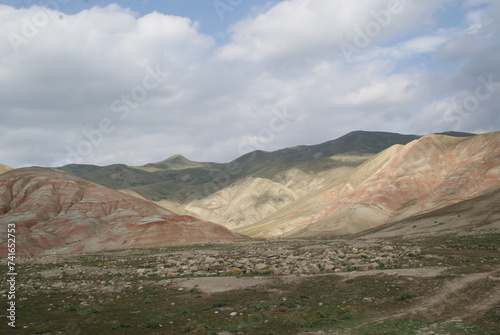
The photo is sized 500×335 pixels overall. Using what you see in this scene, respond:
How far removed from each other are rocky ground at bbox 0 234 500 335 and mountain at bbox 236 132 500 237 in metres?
66.0

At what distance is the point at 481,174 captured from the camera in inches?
3519

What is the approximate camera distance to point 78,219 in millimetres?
86500

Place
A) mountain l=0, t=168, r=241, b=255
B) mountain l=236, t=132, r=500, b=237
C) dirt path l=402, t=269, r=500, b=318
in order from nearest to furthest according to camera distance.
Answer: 1. dirt path l=402, t=269, r=500, b=318
2. mountain l=0, t=168, r=241, b=255
3. mountain l=236, t=132, r=500, b=237

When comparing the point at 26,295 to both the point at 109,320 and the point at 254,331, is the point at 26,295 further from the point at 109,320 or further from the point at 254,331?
the point at 254,331

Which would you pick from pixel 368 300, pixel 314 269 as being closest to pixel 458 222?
pixel 314 269

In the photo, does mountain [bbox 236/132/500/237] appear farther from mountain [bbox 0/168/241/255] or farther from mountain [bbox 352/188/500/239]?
mountain [bbox 0/168/241/255]

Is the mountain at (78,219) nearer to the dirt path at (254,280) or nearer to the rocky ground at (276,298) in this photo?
the rocky ground at (276,298)

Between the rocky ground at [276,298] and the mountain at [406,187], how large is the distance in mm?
65954

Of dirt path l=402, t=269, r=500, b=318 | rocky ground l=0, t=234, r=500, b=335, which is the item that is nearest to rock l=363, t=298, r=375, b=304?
rocky ground l=0, t=234, r=500, b=335

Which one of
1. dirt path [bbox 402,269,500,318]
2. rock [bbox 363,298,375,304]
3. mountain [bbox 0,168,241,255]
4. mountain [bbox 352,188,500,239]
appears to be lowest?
mountain [bbox 352,188,500,239]

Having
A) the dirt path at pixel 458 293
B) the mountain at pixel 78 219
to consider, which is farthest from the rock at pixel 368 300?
the mountain at pixel 78 219

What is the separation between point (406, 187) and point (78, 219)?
86891mm

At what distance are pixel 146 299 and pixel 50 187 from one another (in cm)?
9100

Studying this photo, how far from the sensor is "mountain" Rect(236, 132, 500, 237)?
90681 millimetres
